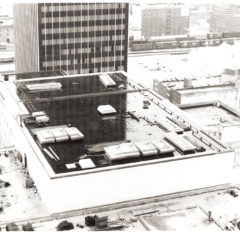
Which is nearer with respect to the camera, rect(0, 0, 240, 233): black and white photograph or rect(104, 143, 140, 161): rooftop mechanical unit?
rect(0, 0, 240, 233): black and white photograph

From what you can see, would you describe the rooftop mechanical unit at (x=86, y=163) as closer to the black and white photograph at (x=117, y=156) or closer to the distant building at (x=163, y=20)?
the black and white photograph at (x=117, y=156)

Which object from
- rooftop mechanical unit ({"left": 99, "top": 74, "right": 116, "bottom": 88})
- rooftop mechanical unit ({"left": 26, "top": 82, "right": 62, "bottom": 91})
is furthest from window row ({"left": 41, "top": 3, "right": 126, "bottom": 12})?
rooftop mechanical unit ({"left": 26, "top": 82, "right": 62, "bottom": 91})

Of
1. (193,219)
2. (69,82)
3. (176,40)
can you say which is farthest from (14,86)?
(176,40)

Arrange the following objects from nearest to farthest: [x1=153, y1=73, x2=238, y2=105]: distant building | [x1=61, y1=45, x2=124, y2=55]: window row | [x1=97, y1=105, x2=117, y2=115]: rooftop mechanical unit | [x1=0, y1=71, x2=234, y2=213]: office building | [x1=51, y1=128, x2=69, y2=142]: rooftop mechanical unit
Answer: [x1=0, y1=71, x2=234, y2=213]: office building, [x1=51, y1=128, x2=69, y2=142]: rooftop mechanical unit, [x1=97, y1=105, x2=117, y2=115]: rooftop mechanical unit, [x1=153, y1=73, x2=238, y2=105]: distant building, [x1=61, y1=45, x2=124, y2=55]: window row

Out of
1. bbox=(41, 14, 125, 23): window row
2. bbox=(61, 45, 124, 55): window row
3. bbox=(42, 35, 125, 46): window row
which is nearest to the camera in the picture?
bbox=(41, 14, 125, 23): window row

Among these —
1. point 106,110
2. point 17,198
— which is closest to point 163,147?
point 106,110

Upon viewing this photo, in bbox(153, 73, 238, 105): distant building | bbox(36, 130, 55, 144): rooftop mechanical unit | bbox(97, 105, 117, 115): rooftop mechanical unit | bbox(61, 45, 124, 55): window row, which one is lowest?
bbox(153, 73, 238, 105): distant building

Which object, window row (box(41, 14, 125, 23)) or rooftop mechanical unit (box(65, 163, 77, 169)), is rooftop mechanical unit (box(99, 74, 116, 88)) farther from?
window row (box(41, 14, 125, 23))

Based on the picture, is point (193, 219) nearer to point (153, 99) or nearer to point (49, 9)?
point (153, 99)

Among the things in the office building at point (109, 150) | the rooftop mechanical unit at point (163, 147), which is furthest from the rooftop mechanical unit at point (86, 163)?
the rooftop mechanical unit at point (163, 147)
